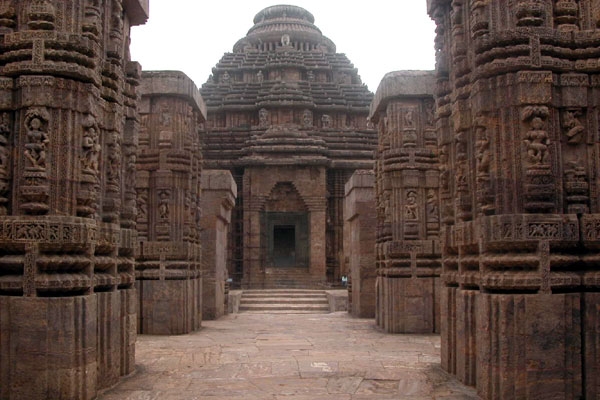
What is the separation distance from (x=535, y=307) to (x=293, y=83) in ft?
86.9

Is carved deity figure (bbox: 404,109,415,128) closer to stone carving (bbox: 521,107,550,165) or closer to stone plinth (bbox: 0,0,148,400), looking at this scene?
stone carving (bbox: 521,107,550,165)

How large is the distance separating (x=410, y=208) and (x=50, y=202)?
9.10 m

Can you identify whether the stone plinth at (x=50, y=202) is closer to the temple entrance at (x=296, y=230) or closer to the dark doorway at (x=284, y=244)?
the temple entrance at (x=296, y=230)

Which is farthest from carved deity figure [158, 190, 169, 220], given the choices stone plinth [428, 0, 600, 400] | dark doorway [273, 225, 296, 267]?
dark doorway [273, 225, 296, 267]

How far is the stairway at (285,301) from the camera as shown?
22.0m

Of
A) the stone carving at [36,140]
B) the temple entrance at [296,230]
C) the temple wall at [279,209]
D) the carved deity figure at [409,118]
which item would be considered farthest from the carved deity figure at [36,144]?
the temple entrance at [296,230]

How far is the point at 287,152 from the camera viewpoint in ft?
A: 95.3

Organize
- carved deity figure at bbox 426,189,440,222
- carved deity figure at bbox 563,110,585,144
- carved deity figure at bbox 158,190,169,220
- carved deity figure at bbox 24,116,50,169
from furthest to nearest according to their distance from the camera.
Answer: carved deity figure at bbox 426,189,440,222
carved deity figure at bbox 158,190,169,220
carved deity figure at bbox 563,110,585,144
carved deity figure at bbox 24,116,50,169

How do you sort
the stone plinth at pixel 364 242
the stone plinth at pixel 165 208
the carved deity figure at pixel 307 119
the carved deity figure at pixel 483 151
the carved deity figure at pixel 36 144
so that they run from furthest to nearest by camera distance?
the carved deity figure at pixel 307 119 → the stone plinth at pixel 364 242 → the stone plinth at pixel 165 208 → the carved deity figure at pixel 483 151 → the carved deity figure at pixel 36 144

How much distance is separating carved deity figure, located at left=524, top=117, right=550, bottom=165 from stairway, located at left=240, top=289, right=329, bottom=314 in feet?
49.9

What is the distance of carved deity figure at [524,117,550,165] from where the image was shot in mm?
6984

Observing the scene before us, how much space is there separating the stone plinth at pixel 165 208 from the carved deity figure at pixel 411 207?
14.8ft

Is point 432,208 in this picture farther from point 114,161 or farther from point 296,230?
point 296,230

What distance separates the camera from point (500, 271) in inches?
279
